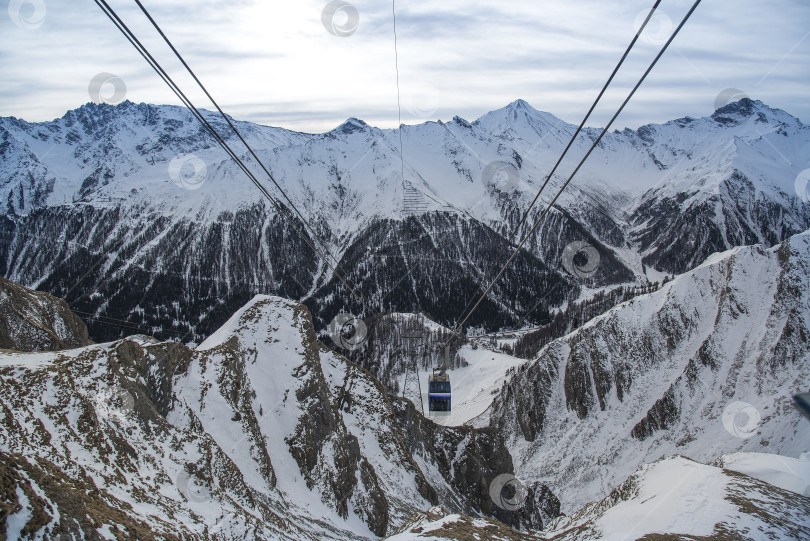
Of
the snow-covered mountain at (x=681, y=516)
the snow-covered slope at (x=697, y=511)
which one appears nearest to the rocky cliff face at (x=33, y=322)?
the snow-covered mountain at (x=681, y=516)

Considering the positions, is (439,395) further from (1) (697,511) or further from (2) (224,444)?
(1) (697,511)

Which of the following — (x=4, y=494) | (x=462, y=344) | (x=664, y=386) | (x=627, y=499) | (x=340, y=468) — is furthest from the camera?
(x=462, y=344)

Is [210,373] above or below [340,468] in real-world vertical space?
above

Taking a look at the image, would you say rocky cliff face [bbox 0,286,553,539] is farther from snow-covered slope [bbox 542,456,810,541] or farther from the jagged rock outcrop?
snow-covered slope [bbox 542,456,810,541]

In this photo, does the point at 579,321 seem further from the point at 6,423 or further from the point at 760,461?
the point at 6,423

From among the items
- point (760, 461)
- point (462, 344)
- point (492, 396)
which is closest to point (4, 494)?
point (760, 461)

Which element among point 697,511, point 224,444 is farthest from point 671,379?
point 224,444

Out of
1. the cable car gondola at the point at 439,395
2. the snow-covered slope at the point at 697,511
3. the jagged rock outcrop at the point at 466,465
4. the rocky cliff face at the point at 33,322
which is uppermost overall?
the rocky cliff face at the point at 33,322

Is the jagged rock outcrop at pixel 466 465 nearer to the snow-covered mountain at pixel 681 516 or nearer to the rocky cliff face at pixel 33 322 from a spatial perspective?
the snow-covered mountain at pixel 681 516
